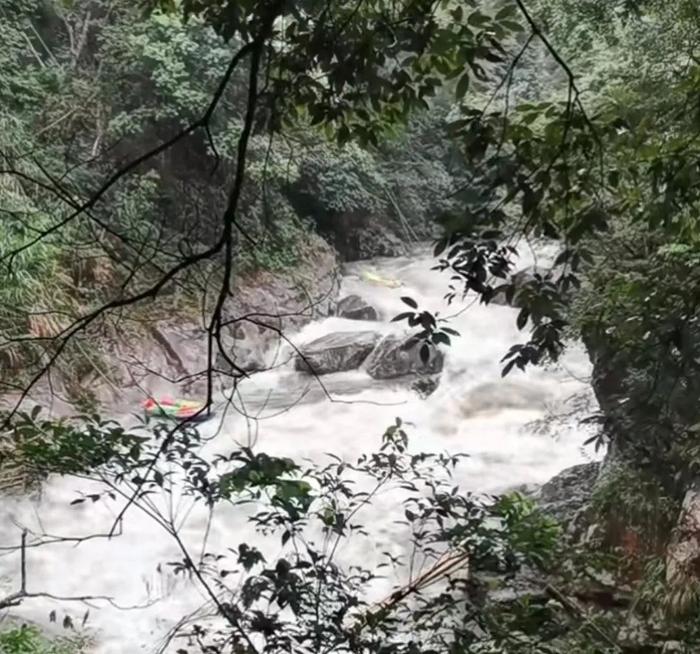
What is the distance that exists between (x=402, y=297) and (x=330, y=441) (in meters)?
3.49

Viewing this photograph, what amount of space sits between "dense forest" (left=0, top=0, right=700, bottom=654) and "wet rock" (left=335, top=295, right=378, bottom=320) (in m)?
1.28

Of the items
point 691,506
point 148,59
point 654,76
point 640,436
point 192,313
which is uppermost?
point 148,59

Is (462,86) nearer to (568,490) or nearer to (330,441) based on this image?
(568,490)

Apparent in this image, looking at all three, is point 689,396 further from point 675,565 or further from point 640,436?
point 675,565

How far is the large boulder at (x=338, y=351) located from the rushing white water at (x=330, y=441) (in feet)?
0.27

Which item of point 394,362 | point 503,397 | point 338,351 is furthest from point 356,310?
point 503,397

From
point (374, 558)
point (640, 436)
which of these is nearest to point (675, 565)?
point (640, 436)

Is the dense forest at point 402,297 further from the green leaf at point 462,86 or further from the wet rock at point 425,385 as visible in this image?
the wet rock at point 425,385

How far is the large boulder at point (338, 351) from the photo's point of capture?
17.8 ft

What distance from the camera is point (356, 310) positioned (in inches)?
245

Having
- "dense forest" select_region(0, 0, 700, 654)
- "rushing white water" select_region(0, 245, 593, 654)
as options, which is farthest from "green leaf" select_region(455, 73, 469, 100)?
"rushing white water" select_region(0, 245, 593, 654)

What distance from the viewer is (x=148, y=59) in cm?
529

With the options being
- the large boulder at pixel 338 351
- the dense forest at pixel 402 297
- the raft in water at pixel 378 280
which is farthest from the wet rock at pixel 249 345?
the raft in water at pixel 378 280

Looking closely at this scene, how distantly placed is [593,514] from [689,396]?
165 cm
